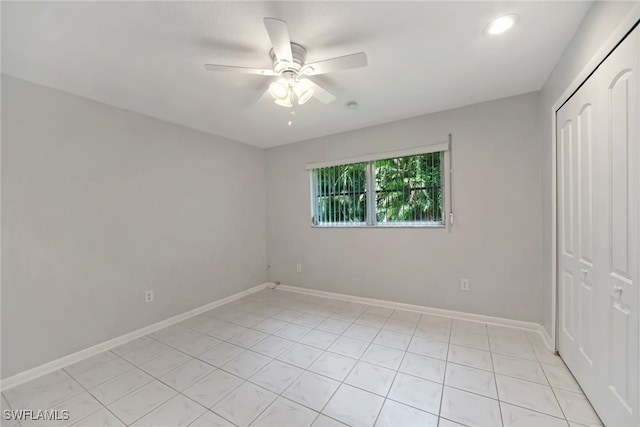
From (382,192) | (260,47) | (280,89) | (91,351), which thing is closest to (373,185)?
(382,192)

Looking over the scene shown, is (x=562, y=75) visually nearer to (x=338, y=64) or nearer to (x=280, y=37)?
(x=338, y=64)

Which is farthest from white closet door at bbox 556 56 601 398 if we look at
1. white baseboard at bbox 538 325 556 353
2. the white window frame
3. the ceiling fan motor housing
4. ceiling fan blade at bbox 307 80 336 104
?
the ceiling fan motor housing

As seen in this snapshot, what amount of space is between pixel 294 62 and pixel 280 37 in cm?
32

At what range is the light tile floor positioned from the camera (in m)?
1.47

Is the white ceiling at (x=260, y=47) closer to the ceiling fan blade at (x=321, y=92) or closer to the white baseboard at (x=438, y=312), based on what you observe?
the ceiling fan blade at (x=321, y=92)

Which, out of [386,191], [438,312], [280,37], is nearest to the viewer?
[280,37]

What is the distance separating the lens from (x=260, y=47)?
1.63 metres

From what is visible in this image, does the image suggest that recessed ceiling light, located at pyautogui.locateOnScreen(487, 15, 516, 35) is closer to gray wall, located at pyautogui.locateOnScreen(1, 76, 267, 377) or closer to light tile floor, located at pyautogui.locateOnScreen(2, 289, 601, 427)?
light tile floor, located at pyautogui.locateOnScreen(2, 289, 601, 427)

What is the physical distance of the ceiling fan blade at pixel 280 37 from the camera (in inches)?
47.1

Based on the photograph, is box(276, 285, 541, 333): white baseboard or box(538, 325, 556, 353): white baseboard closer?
box(538, 325, 556, 353): white baseboard

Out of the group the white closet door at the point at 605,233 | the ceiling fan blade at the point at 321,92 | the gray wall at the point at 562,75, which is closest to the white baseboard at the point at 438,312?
the gray wall at the point at 562,75

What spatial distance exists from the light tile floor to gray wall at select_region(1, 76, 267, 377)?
1.23 ft

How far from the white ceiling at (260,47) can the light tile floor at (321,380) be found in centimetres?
231

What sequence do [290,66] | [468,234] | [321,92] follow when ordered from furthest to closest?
1. [468,234]
2. [321,92]
3. [290,66]
